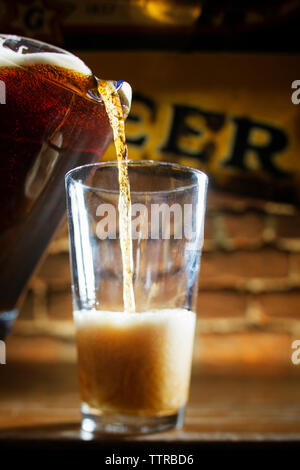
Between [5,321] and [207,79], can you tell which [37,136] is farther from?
[207,79]

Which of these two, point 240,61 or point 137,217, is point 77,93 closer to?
point 137,217

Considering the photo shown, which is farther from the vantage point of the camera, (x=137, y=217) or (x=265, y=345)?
(x=265, y=345)

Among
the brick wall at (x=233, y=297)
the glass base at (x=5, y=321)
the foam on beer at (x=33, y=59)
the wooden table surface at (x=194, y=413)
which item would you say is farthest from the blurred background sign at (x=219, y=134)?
the foam on beer at (x=33, y=59)

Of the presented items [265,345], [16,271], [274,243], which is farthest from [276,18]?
[16,271]

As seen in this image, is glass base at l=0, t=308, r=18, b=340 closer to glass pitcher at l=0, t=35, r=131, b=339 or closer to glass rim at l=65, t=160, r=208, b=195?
glass pitcher at l=0, t=35, r=131, b=339

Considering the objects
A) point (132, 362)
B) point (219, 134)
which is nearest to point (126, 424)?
point (132, 362)

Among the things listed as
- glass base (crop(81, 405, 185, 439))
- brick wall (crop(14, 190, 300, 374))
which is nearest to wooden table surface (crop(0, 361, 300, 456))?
glass base (crop(81, 405, 185, 439))

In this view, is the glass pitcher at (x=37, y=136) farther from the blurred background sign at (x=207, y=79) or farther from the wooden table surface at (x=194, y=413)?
the blurred background sign at (x=207, y=79)
